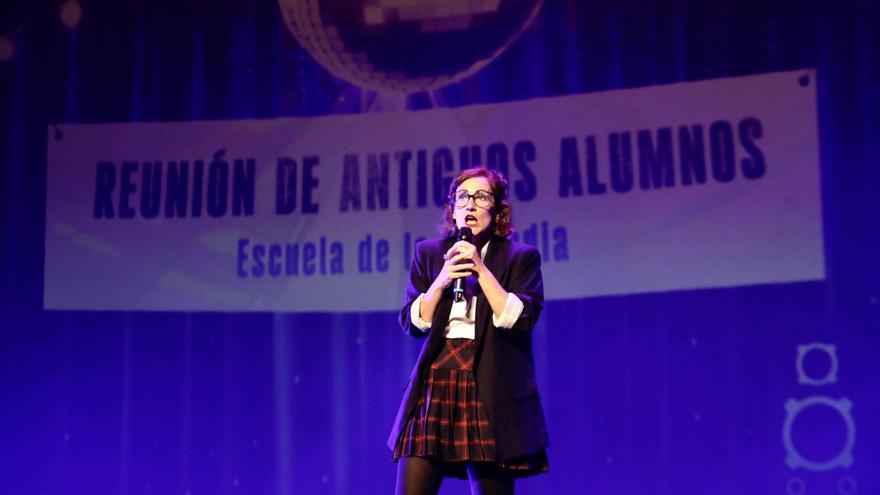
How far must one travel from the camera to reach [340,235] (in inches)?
150

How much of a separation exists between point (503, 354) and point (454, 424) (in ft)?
0.68

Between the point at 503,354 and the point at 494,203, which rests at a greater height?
the point at 494,203

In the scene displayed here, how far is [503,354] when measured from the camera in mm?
2234

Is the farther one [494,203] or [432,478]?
[494,203]

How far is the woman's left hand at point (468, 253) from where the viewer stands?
7.13 ft

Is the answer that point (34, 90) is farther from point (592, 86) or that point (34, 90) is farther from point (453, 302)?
point (453, 302)

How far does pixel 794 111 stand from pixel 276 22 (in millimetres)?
2185

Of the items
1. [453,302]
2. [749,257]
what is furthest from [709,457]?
[453,302]

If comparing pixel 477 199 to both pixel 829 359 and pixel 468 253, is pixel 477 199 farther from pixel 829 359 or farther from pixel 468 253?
pixel 829 359

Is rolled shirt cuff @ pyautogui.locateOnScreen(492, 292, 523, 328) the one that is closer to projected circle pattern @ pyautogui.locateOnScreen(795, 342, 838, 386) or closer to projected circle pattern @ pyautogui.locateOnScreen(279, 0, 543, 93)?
projected circle pattern @ pyautogui.locateOnScreen(795, 342, 838, 386)

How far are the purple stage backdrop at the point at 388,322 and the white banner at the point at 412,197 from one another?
0.05 meters

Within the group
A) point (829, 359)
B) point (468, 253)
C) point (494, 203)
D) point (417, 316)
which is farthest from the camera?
point (829, 359)

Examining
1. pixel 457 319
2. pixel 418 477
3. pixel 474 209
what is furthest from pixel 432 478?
pixel 474 209

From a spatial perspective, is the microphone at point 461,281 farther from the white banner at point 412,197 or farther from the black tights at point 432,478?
the white banner at point 412,197
